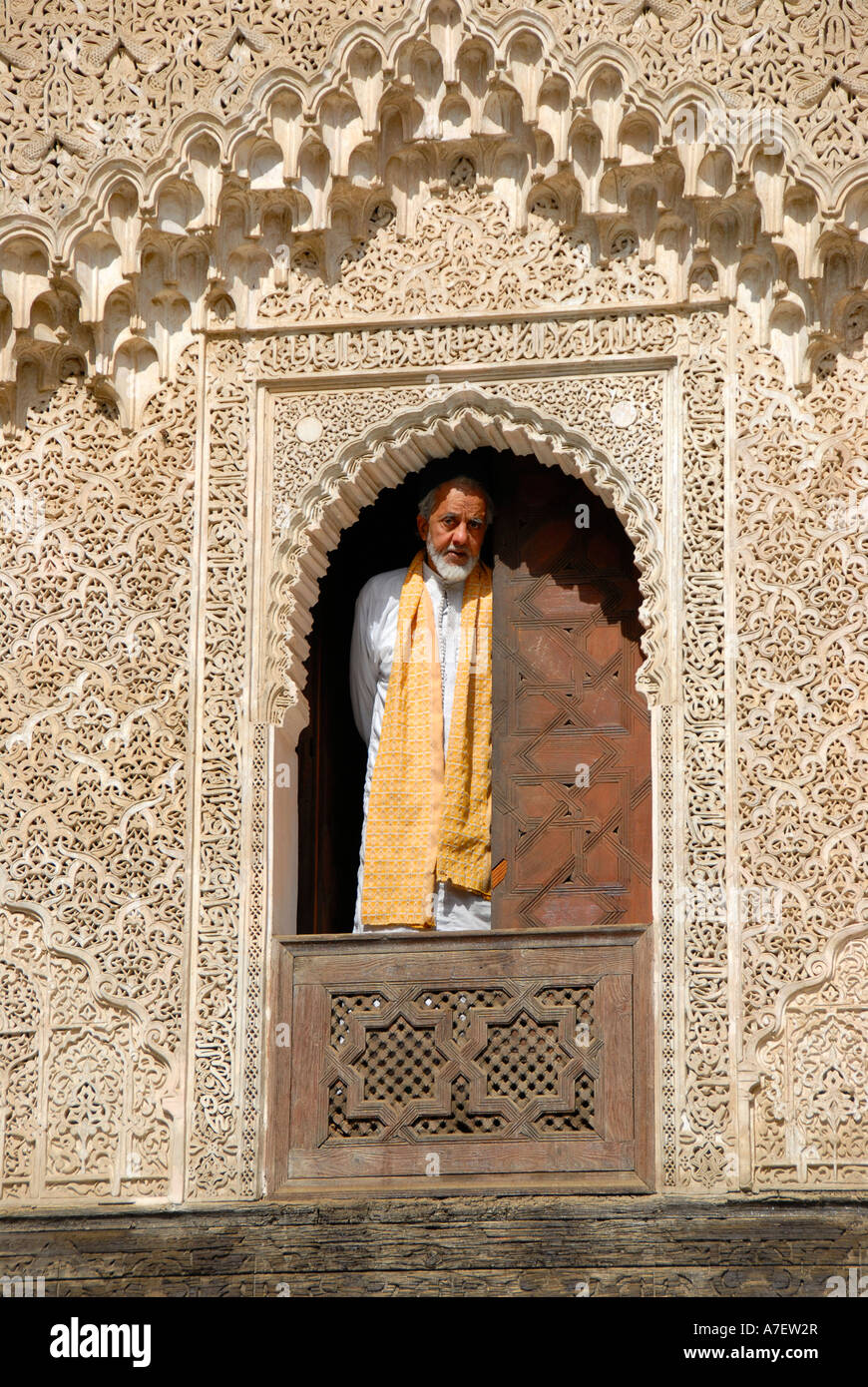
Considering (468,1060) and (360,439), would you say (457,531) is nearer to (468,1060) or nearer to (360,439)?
(360,439)

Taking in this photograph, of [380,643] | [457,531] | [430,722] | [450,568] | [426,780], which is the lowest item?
[426,780]

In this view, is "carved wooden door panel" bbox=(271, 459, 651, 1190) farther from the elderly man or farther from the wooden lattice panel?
the elderly man

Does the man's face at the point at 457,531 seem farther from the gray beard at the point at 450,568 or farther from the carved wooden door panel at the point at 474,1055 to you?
the carved wooden door panel at the point at 474,1055

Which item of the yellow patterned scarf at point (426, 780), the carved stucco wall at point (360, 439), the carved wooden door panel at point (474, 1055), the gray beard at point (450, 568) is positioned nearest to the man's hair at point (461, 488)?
the gray beard at point (450, 568)

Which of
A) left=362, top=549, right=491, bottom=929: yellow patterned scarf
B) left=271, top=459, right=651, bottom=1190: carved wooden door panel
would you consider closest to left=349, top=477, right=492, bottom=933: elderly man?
left=362, top=549, right=491, bottom=929: yellow patterned scarf

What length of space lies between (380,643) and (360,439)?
83 cm

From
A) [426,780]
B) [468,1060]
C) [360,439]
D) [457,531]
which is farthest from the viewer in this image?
[457,531]

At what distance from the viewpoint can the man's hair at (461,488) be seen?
9523 millimetres

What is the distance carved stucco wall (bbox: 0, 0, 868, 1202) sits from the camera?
28.0 feet

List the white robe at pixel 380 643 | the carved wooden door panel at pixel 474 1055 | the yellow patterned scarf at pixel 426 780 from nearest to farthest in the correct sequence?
1. the carved wooden door panel at pixel 474 1055
2. the yellow patterned scarf at pixel 426 780
3. the white robe at pixel 380 643

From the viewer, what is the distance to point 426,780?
9.26 metres

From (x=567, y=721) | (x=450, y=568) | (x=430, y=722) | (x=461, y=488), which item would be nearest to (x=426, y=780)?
(x=430, y=722)

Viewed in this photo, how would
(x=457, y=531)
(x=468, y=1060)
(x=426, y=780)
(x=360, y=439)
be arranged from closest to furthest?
(x=468, y=1060) → (x=360, y=439) → (x=426, y=780) → (x=457, y=531)

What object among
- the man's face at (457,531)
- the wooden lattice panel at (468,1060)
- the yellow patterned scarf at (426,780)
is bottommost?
the wooden lattice panel at (468,1060)
